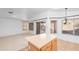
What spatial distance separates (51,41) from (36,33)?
0.30 metres

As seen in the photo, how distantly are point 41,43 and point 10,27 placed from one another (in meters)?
0.59

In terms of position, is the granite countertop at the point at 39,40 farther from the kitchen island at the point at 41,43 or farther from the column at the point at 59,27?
the column at the point at 59,27

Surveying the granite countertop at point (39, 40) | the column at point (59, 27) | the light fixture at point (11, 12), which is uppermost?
the light fixture at point (11, 12)

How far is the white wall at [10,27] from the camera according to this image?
4.91 feet

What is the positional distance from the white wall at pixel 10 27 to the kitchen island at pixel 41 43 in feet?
0.79

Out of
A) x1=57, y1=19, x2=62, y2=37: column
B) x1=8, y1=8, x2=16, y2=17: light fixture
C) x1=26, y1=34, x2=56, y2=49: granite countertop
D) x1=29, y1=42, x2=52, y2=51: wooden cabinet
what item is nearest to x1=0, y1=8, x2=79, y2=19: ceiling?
x1=8, y1=8, x2=16, y2=17: light fixture

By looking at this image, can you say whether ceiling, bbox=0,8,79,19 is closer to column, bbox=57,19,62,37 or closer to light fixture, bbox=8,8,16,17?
light fixture, bbox=8,8,16,17

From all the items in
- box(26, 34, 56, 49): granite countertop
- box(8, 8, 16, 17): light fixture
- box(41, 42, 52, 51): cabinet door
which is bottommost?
box(41, 42, 52, 51): cabinet door

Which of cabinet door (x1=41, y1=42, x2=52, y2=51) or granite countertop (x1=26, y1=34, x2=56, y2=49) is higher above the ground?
granite countertop (x1=26, y1=34, x2=56, y2=49)

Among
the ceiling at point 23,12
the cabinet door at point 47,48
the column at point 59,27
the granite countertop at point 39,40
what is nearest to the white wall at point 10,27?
the ceiling at point 23,12

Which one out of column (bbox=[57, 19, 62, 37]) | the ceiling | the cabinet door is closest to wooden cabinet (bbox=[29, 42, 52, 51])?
the cabinet door

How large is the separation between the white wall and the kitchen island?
242mm

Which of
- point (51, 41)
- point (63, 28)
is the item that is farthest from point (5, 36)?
point (63, 28)

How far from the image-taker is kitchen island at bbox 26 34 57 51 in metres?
1.53
